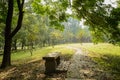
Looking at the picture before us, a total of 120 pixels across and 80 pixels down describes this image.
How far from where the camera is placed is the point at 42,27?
81.7 meters

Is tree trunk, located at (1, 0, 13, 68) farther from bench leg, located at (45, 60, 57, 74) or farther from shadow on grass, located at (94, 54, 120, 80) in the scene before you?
shadow on grass, located at (94, 54, 120, 80)

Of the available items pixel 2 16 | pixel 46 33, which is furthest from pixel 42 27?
pixel 2 16

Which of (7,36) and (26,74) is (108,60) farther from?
(26,74)

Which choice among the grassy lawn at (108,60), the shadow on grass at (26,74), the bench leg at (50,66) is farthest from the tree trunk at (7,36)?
the grassy lawn at (108,60)

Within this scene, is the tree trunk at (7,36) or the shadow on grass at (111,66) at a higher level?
the tree trunk at (7,36)

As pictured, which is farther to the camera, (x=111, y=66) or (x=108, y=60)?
(x=108, y=60)

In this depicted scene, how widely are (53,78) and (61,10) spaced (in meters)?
10.7

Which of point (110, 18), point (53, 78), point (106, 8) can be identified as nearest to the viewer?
point (53, 78)

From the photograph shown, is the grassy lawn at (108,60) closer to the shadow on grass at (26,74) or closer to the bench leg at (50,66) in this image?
the bench leg at (50,66)

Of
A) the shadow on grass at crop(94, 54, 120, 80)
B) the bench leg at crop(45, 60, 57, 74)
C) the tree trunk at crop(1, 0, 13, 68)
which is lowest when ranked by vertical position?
the shadow on grass at crop(94, 54, 120, 80)

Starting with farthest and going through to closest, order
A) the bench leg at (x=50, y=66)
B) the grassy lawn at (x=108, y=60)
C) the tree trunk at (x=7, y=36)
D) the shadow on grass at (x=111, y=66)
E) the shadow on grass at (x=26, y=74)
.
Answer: the tree trunk at (x=7, y=36), the grassy lawn at (x=108, y=60), the shadow on grass at (x=111, y=66), the bench leg at (x=50, y=66), the shadow on grass at (x=26, y=74)

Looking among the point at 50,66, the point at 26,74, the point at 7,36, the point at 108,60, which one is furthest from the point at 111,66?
the point at 7,36

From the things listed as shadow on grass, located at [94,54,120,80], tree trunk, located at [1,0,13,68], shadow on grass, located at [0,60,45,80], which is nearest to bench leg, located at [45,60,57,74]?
shadow on grass, located at [0,60,45,80]

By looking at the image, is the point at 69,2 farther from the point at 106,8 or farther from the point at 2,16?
the point at 2,16
